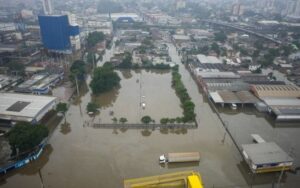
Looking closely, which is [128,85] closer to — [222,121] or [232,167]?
[222,121]

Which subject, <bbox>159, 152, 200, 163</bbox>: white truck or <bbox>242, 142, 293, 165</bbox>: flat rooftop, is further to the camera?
<bbox>159, 152, 200, 163</bbox>: white truck

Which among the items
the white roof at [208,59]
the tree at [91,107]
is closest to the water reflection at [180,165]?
the tree at [91,107]

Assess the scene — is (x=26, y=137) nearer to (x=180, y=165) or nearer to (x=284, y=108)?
(x=180, y=165)

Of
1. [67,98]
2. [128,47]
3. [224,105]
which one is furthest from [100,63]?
[224,105]

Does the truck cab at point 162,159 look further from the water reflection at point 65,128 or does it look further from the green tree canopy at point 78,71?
the green tree canopy at point 78,71

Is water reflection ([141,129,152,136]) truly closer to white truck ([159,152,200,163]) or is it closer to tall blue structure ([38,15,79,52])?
white truck ([159,152,200,163])

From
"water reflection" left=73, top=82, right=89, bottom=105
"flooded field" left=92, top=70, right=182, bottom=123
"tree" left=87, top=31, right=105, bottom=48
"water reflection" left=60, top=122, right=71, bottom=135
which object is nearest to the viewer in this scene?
"water reflection" left=60, top=122, right=71, bottom=135

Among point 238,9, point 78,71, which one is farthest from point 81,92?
point 238,9

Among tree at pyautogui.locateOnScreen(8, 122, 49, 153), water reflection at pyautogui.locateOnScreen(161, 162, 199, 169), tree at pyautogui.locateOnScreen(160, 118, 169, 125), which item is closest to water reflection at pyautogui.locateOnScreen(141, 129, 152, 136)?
tree at pyautogui.locateOnScreen(160, 118, 169, 125)
